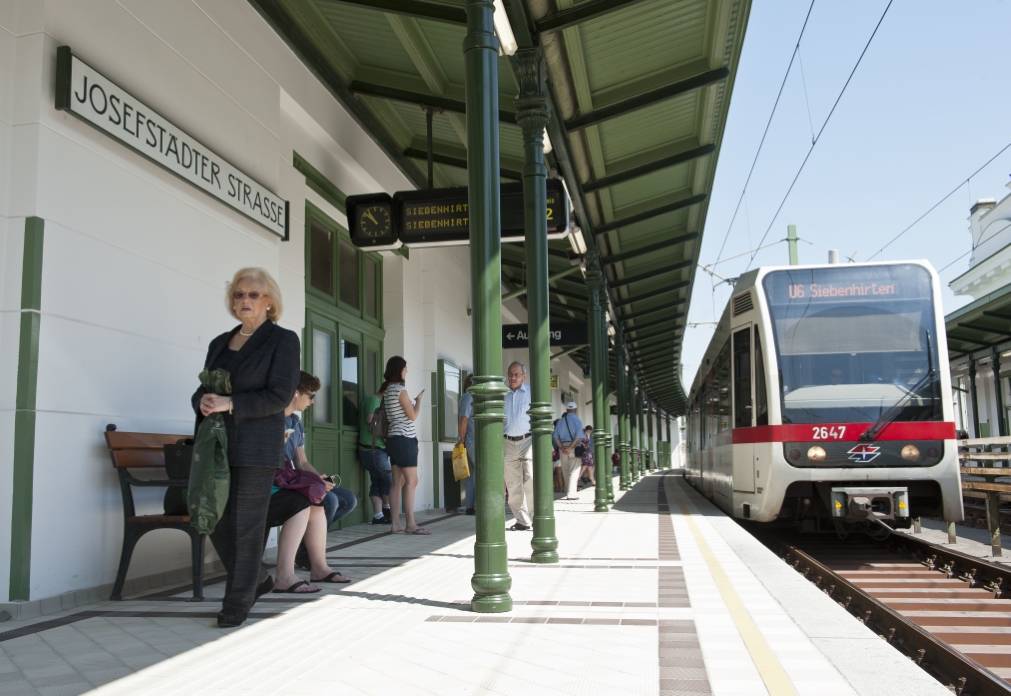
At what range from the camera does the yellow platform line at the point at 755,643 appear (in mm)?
3125

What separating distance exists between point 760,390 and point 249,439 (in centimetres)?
621

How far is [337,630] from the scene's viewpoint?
4.17 m

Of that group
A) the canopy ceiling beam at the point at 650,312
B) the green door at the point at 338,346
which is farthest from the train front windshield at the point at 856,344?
the canopy ceiling beam at the point at 650,312

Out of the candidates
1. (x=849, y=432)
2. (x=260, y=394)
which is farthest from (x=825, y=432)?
(x=260, y=394)

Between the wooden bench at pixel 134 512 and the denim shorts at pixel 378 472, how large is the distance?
4566 millimetres

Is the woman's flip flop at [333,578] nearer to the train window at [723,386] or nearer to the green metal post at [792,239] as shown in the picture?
the train window at [723,386]

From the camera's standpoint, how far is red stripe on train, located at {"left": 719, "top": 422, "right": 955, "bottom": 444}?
8.43 meters

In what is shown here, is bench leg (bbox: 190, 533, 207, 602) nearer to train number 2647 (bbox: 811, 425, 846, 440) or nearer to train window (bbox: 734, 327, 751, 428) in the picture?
train number 2647 (bbox: 811, 425, 846, 440)

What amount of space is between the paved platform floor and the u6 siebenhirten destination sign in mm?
2711

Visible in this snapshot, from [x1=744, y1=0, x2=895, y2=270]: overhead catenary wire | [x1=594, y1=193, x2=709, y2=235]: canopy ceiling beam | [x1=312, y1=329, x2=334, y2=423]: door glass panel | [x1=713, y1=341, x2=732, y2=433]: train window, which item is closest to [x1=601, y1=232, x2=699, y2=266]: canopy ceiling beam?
[x1=594, y1=193, x2=709, y2=235]: canopy ceiling beam

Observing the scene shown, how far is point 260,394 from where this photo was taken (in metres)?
4.14

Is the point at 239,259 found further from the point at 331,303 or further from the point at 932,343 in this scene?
the point at 932,343

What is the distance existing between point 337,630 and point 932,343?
22.6 feet

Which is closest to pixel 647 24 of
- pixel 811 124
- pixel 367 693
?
pixel 811 124
